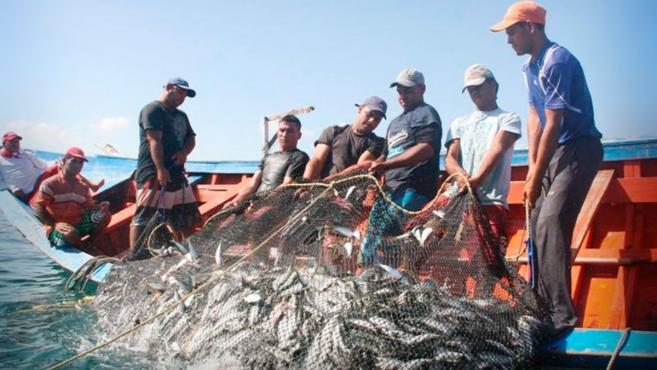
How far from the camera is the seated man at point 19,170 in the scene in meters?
9.18

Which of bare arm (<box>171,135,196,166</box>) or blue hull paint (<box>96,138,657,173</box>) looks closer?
blue hull paint (<box>96,138,657,173</box>)

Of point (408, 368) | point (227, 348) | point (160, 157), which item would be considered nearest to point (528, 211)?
point (408, 368)

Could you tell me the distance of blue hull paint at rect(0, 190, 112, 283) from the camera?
6.56 m

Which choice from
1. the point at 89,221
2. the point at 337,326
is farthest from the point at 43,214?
the point at 337,326

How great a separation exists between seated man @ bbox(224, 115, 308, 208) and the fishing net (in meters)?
1.24

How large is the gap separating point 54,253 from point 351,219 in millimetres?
5065

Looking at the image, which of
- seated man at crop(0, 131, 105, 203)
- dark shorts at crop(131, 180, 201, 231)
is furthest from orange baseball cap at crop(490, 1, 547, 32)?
seated man at crop(0, 131, 105, 203)

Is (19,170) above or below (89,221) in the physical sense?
above

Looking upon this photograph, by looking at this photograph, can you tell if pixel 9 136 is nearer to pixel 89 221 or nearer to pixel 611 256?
pixel 89 221

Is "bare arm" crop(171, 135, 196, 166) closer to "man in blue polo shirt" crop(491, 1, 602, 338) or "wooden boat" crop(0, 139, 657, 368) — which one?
"wooden boat" crop(0, 139, 657, 368)

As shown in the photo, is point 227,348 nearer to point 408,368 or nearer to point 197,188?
point 408,368

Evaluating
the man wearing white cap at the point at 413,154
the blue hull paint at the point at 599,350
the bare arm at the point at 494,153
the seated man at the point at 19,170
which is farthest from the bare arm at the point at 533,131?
the seated man at the point at 19,170

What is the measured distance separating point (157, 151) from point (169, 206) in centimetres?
86

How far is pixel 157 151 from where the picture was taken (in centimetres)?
663
